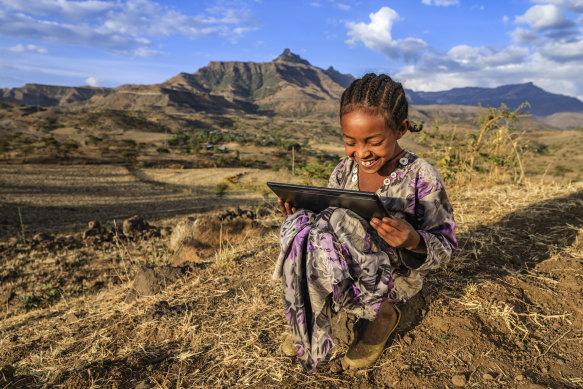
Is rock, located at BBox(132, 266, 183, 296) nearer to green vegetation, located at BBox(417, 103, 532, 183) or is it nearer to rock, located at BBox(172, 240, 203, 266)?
rock, located at BBox(172, 240, 203, 266)

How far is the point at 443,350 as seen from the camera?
1941 mm

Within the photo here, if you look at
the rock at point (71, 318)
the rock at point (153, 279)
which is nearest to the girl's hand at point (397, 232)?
the rock at point (153, 279)

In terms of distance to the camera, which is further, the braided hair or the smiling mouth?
the smiling mouth

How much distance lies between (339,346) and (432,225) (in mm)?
896

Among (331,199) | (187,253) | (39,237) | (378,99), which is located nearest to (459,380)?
(331,199)

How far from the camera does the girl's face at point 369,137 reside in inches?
69.3

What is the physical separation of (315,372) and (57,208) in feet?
38.2

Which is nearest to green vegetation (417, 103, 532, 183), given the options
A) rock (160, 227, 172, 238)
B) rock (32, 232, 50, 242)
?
rock (160, 227, 172, 238)

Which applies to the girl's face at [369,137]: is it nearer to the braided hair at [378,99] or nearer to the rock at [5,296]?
the braided hair at [378,99]

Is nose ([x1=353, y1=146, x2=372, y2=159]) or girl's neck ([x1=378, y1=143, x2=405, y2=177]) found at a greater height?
nose ([x1=353, y1=146, x2=372, y2=159])

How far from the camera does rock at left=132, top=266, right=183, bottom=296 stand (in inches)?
131

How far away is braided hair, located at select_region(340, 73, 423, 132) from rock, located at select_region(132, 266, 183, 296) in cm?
249

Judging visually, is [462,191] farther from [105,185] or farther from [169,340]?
[105,185]

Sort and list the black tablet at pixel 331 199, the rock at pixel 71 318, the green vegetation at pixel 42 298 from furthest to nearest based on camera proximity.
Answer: the green vegetation at pixel 42 298
the rock at pixel 71 318
the black tablet at pixel 331 199
